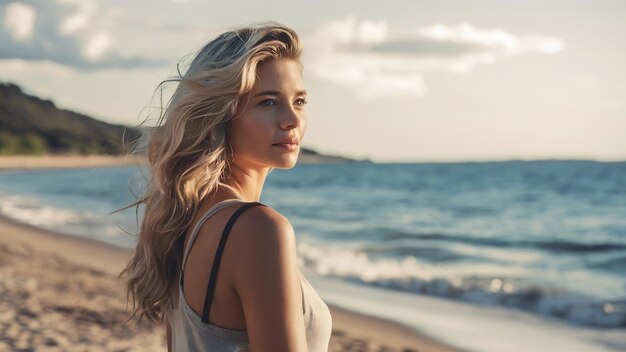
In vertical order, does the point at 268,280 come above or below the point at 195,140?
below

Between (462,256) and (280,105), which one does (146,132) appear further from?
(462,256)

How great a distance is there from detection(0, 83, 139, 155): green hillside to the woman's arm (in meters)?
76.9

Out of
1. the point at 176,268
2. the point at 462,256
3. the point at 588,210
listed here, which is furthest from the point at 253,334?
the point at 588,210

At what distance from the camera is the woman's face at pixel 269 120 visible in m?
2.03

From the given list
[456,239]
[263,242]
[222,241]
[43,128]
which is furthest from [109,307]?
[43,128]

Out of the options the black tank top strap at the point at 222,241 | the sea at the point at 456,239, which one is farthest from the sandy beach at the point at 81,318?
the black tank top strap at the point at 222,241

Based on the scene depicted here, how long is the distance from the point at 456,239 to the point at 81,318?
11.9 metres

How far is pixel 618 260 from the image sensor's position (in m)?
14.7

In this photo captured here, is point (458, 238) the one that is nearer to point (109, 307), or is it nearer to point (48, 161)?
point (109, 307)

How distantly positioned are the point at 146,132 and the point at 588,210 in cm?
2787

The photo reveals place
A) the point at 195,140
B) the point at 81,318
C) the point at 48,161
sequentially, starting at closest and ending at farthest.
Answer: the point at 195,140 → the point at 81,318 → the point at 48,161

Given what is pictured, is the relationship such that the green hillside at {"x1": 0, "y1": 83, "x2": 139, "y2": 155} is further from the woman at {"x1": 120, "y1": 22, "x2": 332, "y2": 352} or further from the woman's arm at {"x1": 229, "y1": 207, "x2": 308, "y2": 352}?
the woman's arm at {"x1": 229, "y1": 207, "x2": 308, "y2": 352}

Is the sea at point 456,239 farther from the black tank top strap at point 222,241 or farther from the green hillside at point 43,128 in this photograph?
the green hillside at point 43,128

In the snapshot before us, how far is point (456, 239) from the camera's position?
17375 millimetres
